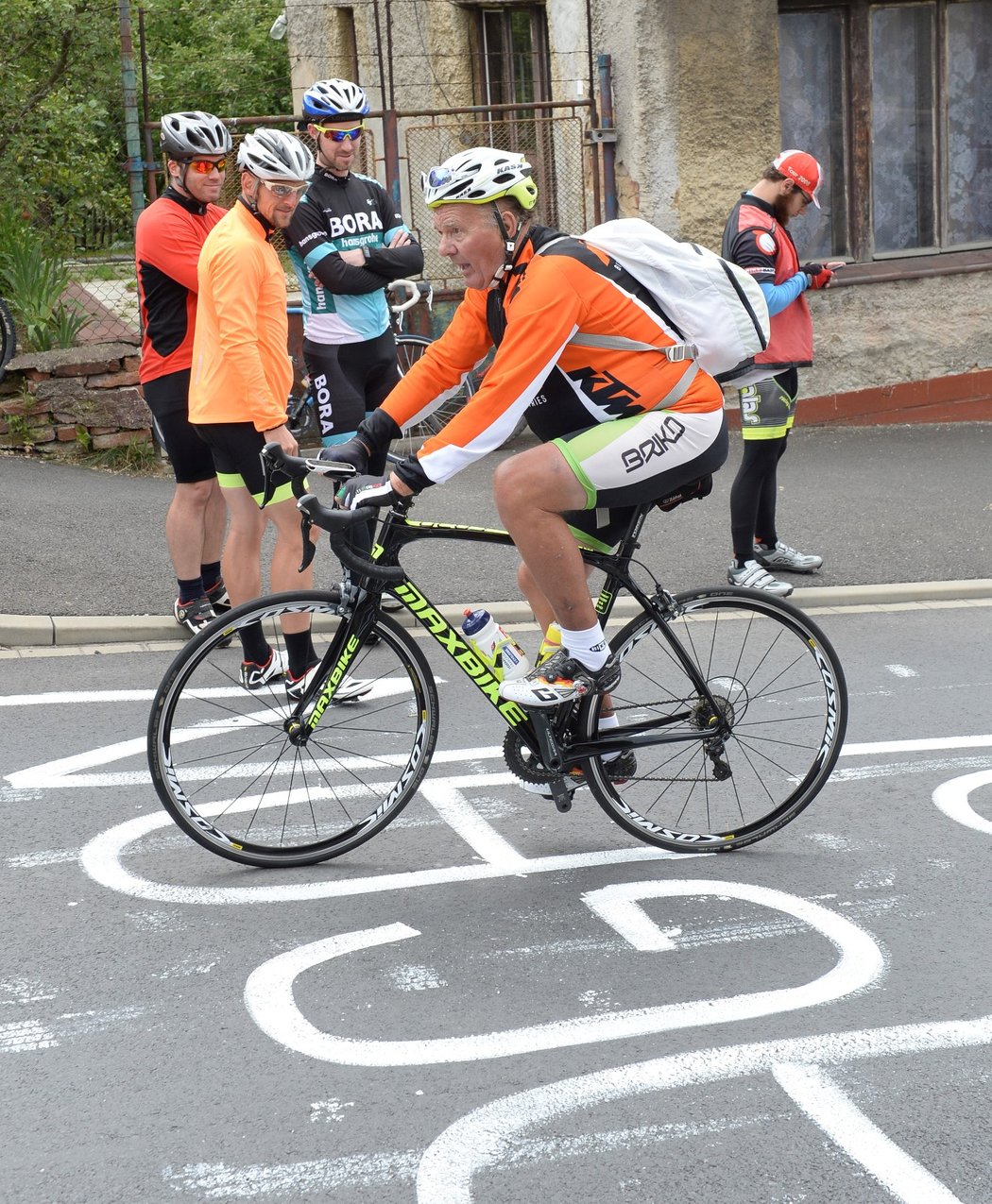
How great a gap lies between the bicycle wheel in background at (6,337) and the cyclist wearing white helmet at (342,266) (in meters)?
3.67

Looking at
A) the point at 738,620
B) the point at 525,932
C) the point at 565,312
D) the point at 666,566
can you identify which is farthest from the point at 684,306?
the point at 666,566

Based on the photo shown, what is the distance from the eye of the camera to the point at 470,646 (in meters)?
4.25

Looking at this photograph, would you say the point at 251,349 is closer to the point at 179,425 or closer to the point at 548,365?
the point at 179,425

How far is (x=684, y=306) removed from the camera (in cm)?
404

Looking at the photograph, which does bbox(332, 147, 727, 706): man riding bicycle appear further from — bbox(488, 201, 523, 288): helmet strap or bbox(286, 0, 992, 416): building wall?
bbox(286, 0, 992, 416): building wall

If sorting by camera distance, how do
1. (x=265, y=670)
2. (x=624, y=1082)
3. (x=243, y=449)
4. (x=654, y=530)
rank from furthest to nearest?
(x=654, y=530)
(x=243, y=449)
(x=265, y=670)
(x=624, y=1082)

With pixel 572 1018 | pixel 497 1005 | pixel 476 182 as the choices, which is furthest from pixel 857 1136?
pixel 476 182

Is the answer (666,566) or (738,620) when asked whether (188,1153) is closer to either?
(738,620)

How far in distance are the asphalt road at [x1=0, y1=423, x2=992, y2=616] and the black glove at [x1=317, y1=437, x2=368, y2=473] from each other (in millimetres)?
3262

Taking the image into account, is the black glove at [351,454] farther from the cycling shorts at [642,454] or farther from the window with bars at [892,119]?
the window with bars at [892,119]

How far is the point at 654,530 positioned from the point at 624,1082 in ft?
18.8

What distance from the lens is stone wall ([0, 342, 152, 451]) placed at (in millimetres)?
9961

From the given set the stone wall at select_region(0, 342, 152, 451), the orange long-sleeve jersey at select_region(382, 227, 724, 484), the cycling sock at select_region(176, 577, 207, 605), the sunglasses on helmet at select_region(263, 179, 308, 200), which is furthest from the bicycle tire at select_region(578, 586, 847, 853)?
the stone wall at select_region(0, 342, 152, 451)

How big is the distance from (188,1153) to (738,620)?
2.13 meters
